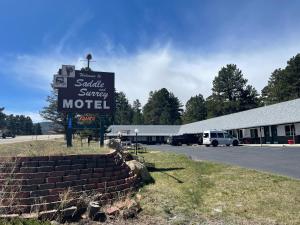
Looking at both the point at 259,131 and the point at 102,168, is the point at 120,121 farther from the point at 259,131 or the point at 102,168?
the point at 102,168

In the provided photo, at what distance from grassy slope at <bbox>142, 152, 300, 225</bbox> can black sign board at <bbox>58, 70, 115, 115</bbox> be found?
20.3 ft

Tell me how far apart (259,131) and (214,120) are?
1715cm

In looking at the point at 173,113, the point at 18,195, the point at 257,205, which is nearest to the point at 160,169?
the point at 257,205

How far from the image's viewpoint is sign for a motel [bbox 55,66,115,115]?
1820 cm

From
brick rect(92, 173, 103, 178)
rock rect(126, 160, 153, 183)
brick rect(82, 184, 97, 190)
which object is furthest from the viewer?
rock rect(126, 160, 153, 183)

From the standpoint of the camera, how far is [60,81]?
59.5ft

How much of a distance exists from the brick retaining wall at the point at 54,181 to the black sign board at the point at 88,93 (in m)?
8.37

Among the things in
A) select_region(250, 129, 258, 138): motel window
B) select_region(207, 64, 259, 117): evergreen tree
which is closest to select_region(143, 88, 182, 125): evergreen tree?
select_region(207, 64, 259, 117): evergreen tree

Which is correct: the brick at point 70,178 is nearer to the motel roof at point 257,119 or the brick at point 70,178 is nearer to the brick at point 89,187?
the brick at point 89,187

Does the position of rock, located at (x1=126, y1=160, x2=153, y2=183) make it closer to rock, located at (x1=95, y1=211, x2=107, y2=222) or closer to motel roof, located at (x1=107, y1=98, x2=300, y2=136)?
rock, located at (x1=95, y1=211, x2=107, y2=222)

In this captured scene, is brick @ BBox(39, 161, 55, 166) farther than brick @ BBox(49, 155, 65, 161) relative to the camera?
No

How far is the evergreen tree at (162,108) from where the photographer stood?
4730 inches

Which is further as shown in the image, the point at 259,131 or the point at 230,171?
the point at 259,131

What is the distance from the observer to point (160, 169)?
15383 mm
